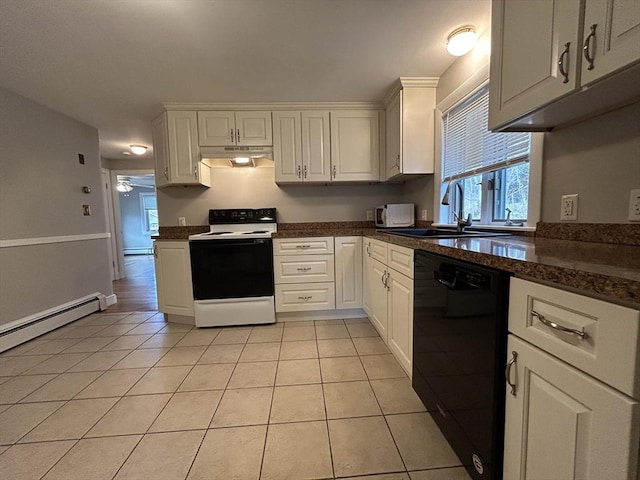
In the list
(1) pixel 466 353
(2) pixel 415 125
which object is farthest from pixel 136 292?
(1) pixel 466 353

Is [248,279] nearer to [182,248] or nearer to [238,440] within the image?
[182,248]

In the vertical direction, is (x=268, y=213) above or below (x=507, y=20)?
below

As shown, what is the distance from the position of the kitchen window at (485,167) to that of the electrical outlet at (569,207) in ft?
Answer: 0.44

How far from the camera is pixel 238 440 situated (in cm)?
127

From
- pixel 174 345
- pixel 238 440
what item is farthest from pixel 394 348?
pixel 174 345

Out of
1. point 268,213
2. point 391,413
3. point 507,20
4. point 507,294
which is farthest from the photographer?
point 268,213

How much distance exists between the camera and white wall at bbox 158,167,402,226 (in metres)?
3.15

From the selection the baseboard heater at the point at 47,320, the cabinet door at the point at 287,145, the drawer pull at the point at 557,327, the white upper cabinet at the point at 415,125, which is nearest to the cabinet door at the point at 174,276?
the baseboard heater at the point at 47,320

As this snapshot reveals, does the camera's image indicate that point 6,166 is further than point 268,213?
No

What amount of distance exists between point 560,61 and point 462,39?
3.54 ft

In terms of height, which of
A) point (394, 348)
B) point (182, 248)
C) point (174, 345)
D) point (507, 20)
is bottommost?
point (174, 345)

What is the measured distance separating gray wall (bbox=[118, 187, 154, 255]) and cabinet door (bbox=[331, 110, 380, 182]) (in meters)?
8.50

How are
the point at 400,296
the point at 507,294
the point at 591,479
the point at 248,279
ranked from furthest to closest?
the point at 248,279
the point at 400,296
the point at 507,294
the point at 591,479

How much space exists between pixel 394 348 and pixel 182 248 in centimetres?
216
